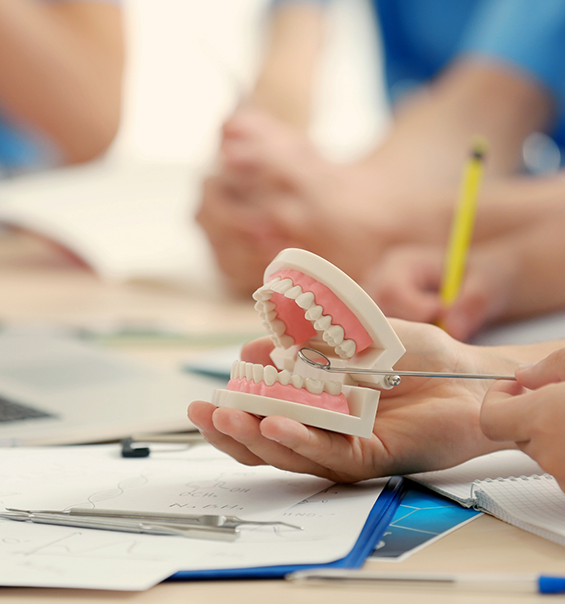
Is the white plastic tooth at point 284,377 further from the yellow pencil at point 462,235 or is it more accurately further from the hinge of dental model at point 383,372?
the yellow pencil at point 462,235

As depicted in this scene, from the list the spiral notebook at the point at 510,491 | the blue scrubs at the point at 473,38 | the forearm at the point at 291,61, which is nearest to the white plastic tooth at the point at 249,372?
the spiral notebook at the point at 510,491

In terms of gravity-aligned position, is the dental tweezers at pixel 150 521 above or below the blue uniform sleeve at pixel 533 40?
below

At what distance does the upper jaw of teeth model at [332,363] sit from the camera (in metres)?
0.37

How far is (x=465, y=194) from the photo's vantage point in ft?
2.80

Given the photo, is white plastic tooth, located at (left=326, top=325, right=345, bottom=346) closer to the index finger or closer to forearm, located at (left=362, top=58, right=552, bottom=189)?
the index finger

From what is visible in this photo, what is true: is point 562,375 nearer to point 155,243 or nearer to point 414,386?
point 414,386

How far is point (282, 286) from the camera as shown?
1.26ft

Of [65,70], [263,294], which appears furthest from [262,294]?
[65,70]

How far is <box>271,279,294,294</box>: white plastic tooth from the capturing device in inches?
14.9

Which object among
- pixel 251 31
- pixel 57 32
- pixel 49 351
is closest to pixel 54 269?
pixel 57 32

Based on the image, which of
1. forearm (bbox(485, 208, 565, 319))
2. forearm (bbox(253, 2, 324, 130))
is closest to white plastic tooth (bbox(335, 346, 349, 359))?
forearm (bbox(485, 208, 565, 319))

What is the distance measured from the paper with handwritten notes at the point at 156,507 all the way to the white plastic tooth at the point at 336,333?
84 millimetres

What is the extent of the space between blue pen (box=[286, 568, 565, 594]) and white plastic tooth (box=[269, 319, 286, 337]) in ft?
0.51

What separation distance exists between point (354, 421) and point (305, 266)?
0.27 feet
